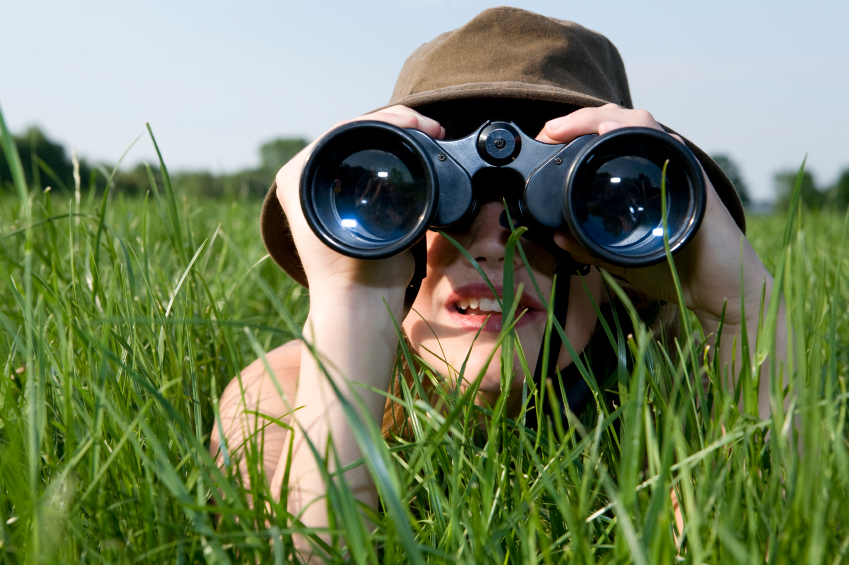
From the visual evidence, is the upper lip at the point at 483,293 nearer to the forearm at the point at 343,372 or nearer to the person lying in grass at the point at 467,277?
the person lying in grass at the point at 467,277

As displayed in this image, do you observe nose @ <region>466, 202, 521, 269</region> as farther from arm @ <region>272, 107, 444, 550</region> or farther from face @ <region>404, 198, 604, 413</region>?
arm @ <region>272, 107, 444, 550</region>

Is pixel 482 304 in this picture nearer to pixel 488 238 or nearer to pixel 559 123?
pixel 488 238

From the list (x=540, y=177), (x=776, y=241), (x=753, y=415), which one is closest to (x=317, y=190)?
(x=540, y=177)

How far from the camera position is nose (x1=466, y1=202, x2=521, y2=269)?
0.97 m

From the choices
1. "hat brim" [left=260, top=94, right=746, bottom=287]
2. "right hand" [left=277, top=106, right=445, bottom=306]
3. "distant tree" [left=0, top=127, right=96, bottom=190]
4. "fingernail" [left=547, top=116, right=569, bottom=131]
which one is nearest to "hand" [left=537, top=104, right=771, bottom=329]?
"fingernail" [left=547, top=116, right=569, bottom=131]

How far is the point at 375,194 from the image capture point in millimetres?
864

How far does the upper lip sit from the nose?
0.04 meters

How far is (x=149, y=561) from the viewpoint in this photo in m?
0.51

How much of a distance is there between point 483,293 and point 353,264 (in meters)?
0.26

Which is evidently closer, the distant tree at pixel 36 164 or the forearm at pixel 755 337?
the forearm at pixel 755 337

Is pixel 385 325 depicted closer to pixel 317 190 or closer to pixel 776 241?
pixel 317 190

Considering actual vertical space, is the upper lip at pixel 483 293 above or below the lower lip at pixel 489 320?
above

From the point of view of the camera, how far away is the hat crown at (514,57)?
1.15 meters

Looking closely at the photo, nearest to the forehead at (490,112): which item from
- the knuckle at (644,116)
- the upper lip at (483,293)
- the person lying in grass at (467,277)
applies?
the person lying in grass at (467,277)
